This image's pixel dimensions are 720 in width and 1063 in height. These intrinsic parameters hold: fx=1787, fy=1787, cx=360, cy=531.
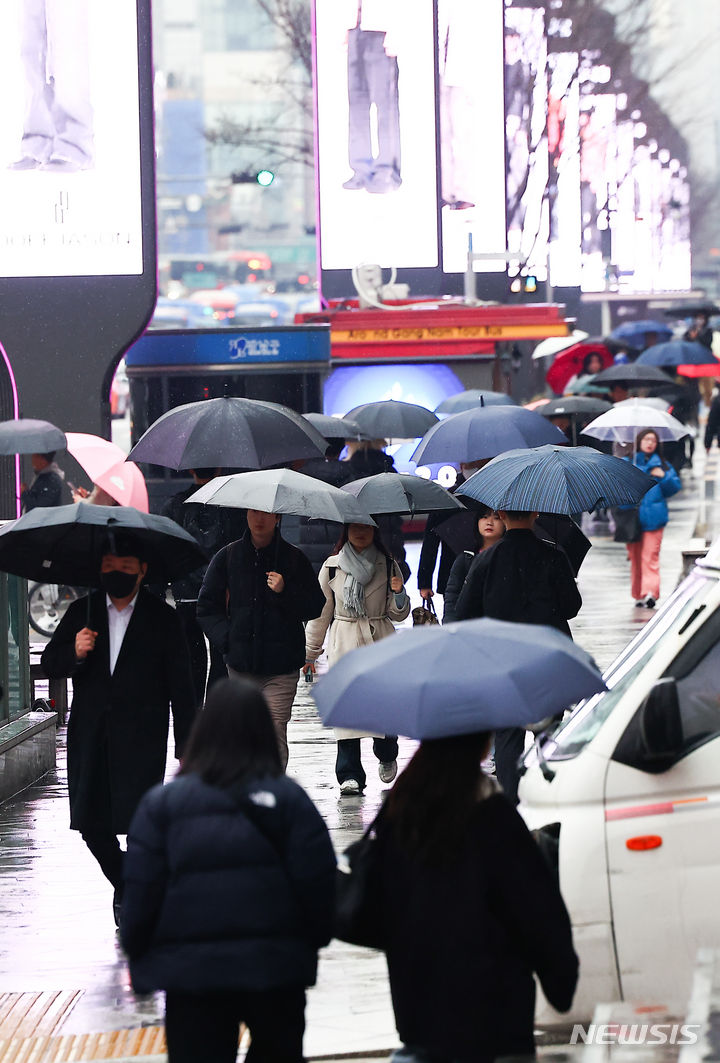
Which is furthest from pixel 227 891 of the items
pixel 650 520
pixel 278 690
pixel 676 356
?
pixel 676 356

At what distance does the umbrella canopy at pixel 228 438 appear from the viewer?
32.6 feet

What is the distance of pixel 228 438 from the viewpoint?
32.9ft

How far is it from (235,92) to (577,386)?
157m

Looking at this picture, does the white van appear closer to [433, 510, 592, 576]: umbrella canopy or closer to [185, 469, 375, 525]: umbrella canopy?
[185, 469, 375, 525]: umbrella canopy

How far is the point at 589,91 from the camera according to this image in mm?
45188

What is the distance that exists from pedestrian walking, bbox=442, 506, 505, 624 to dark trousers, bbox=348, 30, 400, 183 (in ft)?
65.1

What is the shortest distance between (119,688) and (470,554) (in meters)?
3.35

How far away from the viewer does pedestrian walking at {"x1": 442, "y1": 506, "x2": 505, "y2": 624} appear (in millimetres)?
9125

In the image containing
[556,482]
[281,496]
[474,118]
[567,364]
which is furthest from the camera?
[474,118]

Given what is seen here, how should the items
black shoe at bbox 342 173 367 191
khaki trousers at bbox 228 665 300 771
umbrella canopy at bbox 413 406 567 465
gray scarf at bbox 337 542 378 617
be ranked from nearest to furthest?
1. khaki trousers at bbox 228 665 300 771
2. gray scarf at bbox 337 542 378 617
3. umbrella canopy at bbox 413 406 567 465
4. black shoe at bbox 342 173 367 191

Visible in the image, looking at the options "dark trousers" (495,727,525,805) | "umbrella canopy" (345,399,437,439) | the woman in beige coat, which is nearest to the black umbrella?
the woman in beige coat

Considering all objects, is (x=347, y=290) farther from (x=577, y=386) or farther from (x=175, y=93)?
(x=175, y=93)
